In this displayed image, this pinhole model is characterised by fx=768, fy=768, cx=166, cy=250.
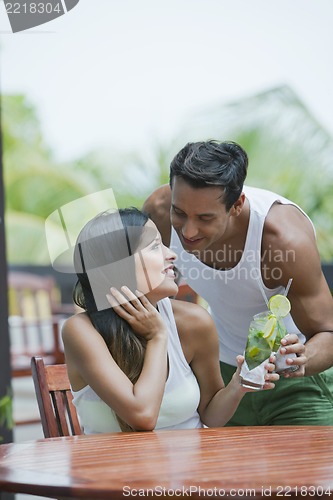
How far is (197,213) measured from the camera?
1891 mm

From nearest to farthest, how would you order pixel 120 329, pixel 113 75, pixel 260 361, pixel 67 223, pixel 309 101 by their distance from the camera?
1. pixel 260 361
2. pixel 120 329
3. pixel 67 223
4. pixel 309 101
5. pixel 113 75

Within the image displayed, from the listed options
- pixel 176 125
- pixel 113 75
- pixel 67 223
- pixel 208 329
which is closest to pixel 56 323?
pixel 67 223

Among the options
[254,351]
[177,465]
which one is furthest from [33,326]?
[177,465]

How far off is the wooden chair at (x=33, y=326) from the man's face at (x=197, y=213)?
319 cm

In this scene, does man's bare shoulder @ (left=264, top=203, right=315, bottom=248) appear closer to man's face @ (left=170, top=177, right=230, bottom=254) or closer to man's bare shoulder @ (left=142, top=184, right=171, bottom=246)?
man's face @ (left=170, top=177, right=230, bottom=254)

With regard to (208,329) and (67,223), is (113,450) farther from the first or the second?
(67,223)

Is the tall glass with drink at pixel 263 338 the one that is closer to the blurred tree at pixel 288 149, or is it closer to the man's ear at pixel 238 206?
the man's ear at pixel 238 206

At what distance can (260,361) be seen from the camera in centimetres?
157

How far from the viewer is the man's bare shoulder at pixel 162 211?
225 centimetres

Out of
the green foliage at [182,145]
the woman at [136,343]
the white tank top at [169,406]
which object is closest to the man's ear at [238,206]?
the woman at [136,343]

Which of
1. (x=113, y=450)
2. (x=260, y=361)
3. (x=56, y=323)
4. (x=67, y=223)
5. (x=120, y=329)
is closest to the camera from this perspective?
(x=113, y=450)

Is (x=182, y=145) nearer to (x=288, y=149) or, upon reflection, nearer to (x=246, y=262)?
(x=288, y=149)

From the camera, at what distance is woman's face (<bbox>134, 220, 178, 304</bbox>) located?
179 centimetres

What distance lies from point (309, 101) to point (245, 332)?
9.67 metres
